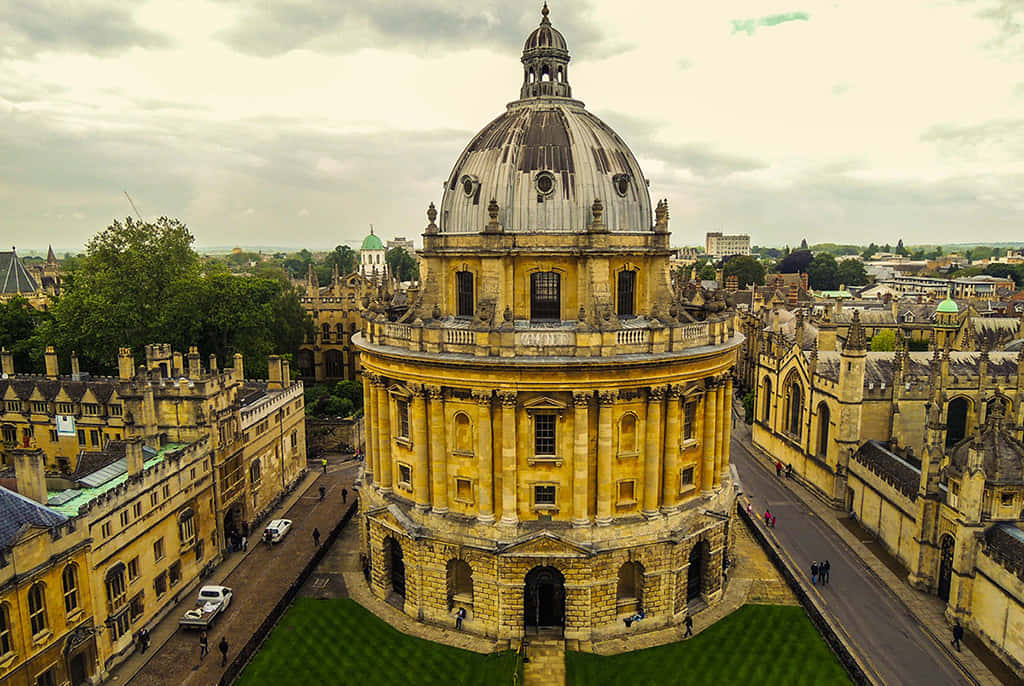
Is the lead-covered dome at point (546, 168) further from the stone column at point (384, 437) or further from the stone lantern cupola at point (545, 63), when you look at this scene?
the stone column at point (384, 437)

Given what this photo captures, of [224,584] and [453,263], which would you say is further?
[224,584]

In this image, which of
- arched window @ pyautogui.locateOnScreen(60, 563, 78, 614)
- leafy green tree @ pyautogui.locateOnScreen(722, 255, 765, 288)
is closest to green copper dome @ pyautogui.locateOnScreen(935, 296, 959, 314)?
leafy green tree @ pyautogui.locateOnScreen(722, 255, 765, 288)

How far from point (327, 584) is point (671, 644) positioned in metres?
21.1

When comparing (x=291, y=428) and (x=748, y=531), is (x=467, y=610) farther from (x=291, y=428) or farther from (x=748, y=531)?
(x=291, y=428)

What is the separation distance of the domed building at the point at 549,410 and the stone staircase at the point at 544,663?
109 cm

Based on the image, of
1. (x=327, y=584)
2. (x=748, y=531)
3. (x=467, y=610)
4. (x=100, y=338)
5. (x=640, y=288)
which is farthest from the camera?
(x=100, y=338)

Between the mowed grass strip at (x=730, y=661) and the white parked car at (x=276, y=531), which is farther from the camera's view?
the white parked car at (x=276, y=531)

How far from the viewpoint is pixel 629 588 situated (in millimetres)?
37281

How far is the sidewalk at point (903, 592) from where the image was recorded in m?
33.4

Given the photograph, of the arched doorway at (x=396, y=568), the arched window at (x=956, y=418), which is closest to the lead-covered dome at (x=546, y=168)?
the arched doorway at (x=396, y=568)

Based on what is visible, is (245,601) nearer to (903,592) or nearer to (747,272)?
(903,592)

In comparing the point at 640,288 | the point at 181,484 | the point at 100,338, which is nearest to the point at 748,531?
the point at 640,288

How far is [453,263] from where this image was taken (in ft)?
128

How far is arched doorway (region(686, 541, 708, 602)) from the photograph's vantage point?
3883 centimetres
